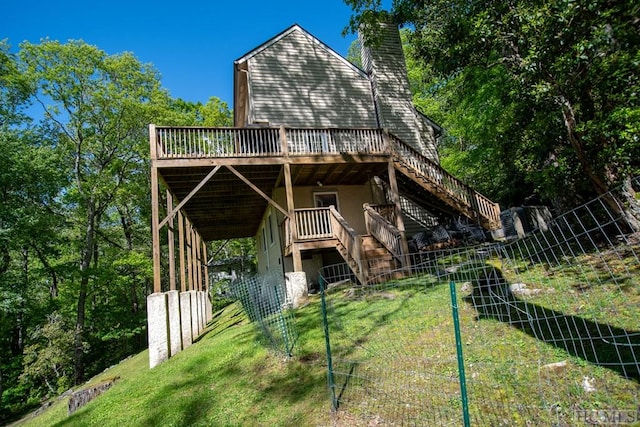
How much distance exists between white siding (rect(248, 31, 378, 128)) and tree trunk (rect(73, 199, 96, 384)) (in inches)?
483

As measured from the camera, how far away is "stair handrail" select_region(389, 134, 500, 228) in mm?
11172

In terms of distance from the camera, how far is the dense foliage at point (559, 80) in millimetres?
5520

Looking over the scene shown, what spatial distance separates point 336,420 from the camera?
3.46m

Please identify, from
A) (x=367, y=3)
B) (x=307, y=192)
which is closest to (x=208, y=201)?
(x=307, y=192)

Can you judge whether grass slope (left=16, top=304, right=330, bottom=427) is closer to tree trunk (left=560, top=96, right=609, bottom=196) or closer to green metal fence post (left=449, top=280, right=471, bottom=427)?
green metal fence post (left=449, top=280, right=471, bottom=427)

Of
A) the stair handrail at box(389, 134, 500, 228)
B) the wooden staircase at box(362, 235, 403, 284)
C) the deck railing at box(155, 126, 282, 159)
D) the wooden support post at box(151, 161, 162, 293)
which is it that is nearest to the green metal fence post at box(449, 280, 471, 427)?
the wooden staircase at box(362, 235, 403, 284)

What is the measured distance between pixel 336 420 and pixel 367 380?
851 mm

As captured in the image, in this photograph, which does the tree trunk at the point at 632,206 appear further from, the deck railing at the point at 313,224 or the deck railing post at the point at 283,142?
the deck railing post at the point at 283,142

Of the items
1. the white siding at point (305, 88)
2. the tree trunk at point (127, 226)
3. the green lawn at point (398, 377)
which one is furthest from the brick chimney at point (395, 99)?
the tree trunk at point (127, 226)

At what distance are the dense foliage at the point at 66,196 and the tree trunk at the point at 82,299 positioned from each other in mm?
53

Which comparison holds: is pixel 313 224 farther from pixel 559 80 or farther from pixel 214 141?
pixel 559 80

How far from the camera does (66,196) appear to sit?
19.1 meters

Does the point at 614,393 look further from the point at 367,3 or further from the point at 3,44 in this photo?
the point at 3,44

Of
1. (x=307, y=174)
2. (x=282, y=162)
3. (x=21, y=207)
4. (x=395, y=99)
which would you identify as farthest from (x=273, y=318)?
(x=21, y=207)
